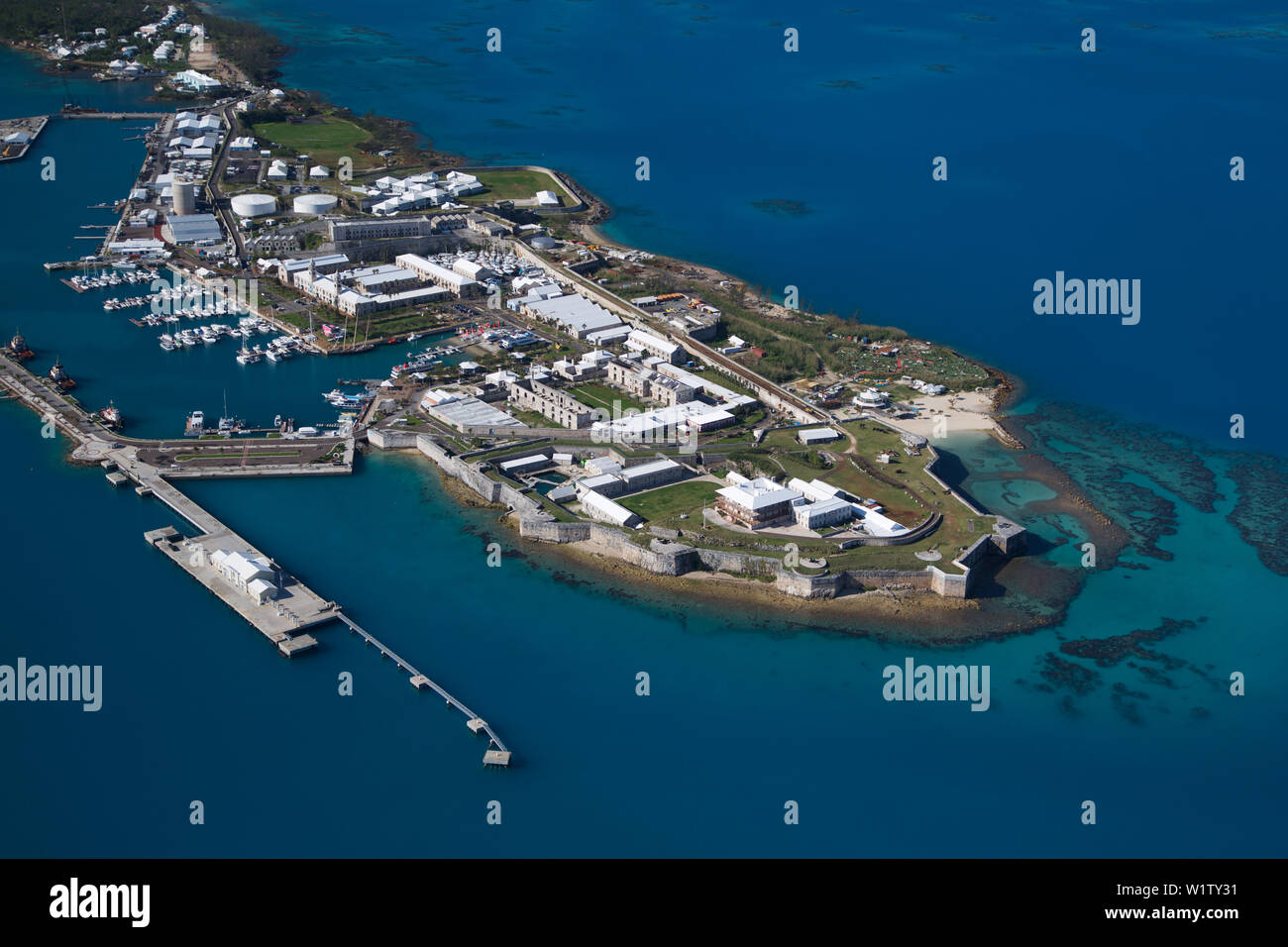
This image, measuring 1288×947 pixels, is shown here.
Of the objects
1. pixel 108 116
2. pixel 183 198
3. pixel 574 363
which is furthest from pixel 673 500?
pixel 108 116

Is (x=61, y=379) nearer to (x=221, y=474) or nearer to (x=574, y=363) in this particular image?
(x=221, y=474)

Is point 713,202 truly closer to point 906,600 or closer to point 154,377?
point 154,377

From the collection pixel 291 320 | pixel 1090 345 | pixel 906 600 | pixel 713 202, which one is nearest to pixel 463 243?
pixel 291 320

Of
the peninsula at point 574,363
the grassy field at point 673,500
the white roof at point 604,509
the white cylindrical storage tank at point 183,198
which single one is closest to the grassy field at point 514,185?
the peninsula at point 574,363

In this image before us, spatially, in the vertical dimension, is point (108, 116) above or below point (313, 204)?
above

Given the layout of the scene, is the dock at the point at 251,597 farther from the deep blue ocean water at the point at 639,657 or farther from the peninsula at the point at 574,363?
the peninsula at the point at 574,363

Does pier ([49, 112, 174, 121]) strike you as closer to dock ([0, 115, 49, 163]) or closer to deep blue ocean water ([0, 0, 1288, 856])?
dock ([0, 115, 49, 163])

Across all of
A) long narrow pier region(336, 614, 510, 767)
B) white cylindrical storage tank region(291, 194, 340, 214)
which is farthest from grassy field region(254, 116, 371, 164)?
long narrow pier region(336, 614, 510, 767)
